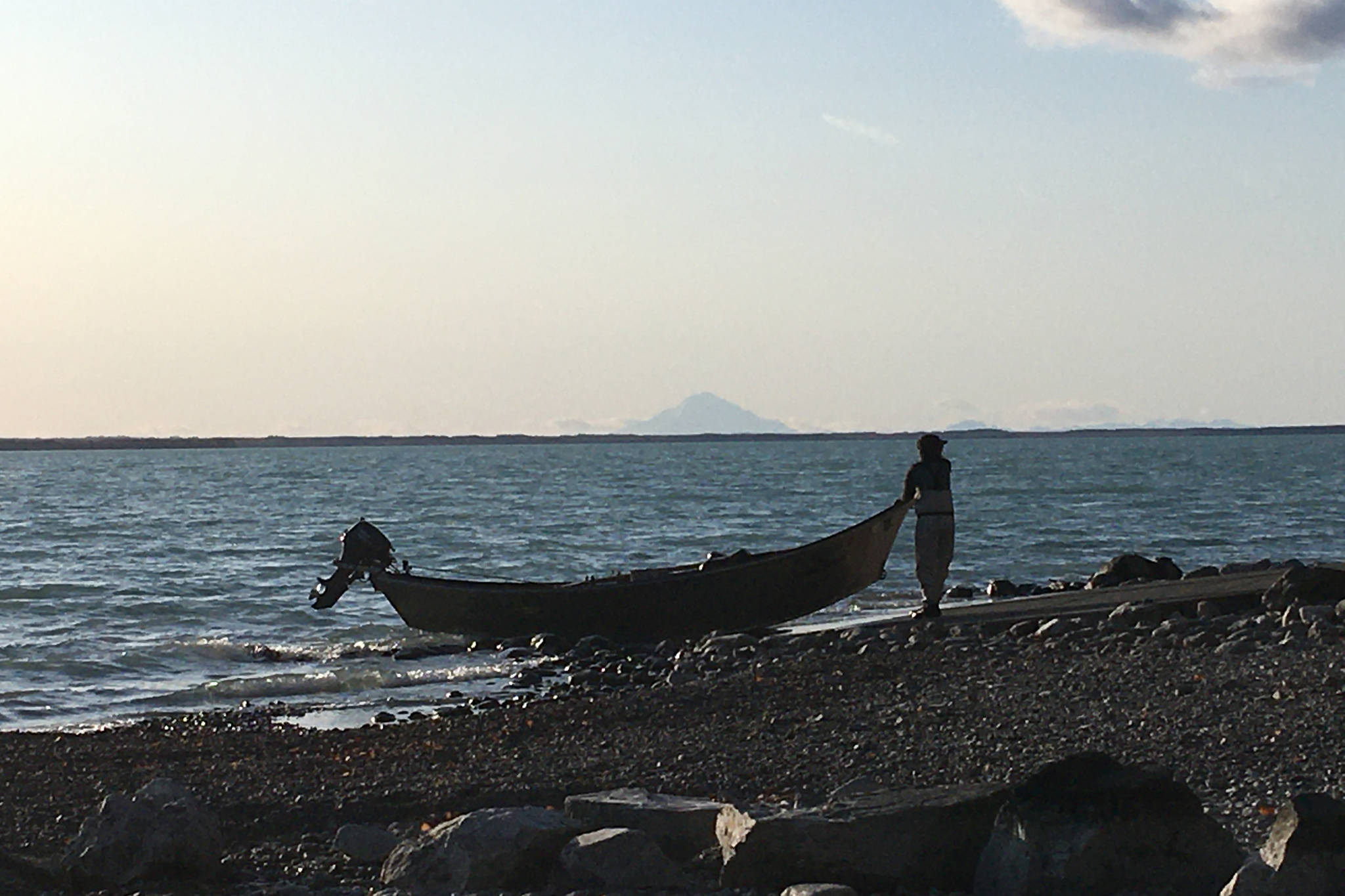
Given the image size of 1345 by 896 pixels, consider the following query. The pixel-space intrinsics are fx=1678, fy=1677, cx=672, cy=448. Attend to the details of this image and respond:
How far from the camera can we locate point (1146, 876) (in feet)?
21.5

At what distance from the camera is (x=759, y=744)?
10.9m

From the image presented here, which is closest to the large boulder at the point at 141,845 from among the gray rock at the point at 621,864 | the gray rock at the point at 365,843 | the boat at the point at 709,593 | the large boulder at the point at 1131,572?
the gray rock at the point at 365,843

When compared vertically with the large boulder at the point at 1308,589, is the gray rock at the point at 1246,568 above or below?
below

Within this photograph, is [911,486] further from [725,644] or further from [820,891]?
[820,891]

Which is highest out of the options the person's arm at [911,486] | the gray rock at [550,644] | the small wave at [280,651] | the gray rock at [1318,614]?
the person's arm at [911,486]

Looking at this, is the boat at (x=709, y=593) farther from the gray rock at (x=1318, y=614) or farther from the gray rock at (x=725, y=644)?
the gray rock at (x=1318, y=614)

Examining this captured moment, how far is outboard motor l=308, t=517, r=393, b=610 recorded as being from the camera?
21969 mm

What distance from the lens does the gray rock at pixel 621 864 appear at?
7.04m

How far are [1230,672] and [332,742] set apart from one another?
21.9 feet

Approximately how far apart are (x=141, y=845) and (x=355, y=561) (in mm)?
14601

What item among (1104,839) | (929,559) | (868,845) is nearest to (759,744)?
(868,845)

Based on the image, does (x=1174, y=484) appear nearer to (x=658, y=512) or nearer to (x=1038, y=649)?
(x=658, y=512)

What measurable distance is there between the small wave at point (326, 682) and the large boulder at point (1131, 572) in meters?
9.59

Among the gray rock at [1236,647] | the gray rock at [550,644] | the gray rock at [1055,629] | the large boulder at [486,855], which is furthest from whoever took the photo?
the gray rock at [550,644]
